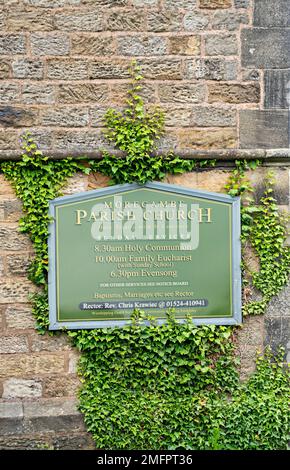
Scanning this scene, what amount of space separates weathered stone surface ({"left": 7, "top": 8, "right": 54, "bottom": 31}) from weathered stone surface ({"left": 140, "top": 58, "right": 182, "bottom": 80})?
0.87m

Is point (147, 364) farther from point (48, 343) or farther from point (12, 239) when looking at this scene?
point (12, 239)

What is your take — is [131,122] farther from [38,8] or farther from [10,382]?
[10,382]

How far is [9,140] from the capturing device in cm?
407

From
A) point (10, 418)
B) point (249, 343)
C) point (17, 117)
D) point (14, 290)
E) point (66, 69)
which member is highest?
point (66, 69)

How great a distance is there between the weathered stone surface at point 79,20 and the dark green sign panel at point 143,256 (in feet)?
4.60

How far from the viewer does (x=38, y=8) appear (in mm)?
4078

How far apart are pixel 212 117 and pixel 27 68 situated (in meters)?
1.64

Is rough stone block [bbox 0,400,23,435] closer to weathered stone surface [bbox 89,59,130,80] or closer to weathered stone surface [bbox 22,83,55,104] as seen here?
weathered stone surface [bbox 22,83,55,104]

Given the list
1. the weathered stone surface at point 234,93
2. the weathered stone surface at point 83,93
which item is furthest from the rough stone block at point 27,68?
the weathered stone surface at point 234,93

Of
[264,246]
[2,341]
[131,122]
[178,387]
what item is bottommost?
[178,387]

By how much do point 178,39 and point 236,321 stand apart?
2.49 m

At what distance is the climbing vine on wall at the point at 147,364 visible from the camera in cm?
404

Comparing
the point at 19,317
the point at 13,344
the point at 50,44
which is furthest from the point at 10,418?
the point at 50,44
